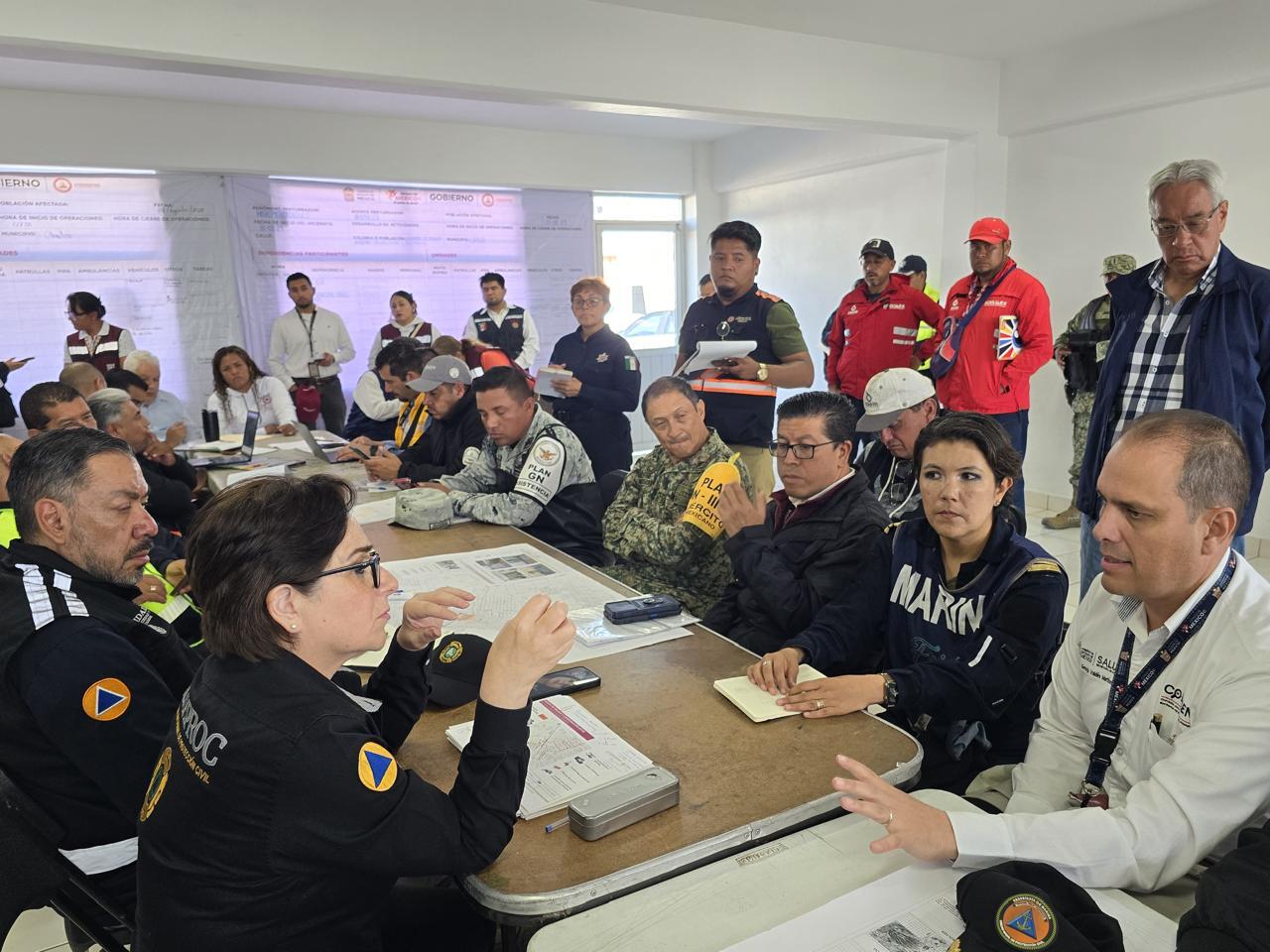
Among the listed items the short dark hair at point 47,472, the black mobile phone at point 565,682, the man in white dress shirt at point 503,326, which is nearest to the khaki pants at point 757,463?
the black mobile phone at point 565,682

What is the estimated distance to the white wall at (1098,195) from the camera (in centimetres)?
457

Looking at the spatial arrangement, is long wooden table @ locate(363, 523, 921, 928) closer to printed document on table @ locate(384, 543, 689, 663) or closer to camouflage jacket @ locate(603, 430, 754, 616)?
printed document on table @ locate(384, 543, 689, 663)

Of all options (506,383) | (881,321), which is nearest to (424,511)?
(506,383)

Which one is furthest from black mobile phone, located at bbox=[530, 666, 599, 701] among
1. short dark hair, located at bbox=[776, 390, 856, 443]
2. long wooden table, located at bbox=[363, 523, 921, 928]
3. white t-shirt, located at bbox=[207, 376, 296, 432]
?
white t-shirt, located at bbox=[207, 376, 296, 432]

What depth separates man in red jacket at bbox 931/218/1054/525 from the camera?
159 inches

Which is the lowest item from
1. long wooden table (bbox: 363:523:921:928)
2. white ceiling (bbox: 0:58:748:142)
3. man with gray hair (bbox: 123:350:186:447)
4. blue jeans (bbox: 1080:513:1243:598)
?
blue jeans (bbox: 1080:513:1243:598)

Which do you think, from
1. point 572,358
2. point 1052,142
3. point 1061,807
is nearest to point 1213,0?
point 1052,142

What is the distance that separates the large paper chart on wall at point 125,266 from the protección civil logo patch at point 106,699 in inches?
257

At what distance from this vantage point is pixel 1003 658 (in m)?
1.61

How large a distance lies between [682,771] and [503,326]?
6376mm

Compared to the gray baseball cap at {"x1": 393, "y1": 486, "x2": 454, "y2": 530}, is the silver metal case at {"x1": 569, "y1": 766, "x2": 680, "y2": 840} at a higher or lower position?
lower

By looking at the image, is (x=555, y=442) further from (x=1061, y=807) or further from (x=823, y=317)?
(x=823, y=317)

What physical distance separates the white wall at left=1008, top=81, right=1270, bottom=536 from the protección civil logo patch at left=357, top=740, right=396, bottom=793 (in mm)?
5319

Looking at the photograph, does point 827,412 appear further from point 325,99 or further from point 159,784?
point 325,99
